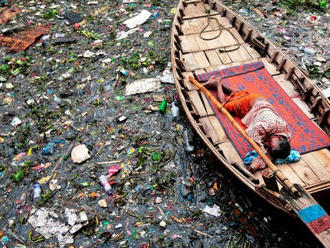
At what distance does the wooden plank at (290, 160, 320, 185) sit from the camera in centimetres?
358

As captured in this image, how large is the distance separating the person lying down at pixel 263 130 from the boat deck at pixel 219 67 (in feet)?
0.48

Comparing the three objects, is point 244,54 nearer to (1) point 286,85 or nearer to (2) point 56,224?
(1) point 286,85

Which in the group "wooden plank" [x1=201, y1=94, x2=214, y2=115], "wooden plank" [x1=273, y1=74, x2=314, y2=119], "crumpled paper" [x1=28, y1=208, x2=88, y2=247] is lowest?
"crumpled paper" [x1=28, y1=208, x2=88, y2=247]

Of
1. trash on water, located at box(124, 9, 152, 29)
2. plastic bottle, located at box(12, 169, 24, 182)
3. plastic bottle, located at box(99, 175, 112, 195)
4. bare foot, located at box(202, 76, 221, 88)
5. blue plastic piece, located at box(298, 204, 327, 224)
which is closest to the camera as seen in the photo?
blue plastic piece, located at box(298, 204, 327, 224)

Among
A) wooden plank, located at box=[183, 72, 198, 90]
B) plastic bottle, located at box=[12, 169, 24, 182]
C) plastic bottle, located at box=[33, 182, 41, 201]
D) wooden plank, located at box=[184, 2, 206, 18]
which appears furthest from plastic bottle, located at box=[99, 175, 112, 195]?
wooden plank, located at box=[184, 2, 206, 18]

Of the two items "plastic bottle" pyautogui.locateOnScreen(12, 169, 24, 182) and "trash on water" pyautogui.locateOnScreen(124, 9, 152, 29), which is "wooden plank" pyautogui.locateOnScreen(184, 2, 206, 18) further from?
"plastic bottle" pyautogui.locateOnScreen(12, 169, 24, 182)

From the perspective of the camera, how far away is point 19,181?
4.41 metres

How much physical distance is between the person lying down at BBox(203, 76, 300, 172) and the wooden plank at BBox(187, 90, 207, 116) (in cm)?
41

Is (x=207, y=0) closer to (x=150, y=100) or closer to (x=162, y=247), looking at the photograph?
(x=150, y=100)

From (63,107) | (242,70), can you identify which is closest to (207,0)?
(242,70)

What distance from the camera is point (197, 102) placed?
4.70 m

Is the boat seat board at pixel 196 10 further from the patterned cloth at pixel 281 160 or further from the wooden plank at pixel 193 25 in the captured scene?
the patterned cloth at pixel 281 160

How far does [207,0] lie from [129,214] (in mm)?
5063

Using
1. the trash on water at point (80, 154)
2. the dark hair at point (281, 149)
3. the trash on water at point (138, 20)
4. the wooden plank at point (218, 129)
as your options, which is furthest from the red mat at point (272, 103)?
the trash on water at point (138, 20)
